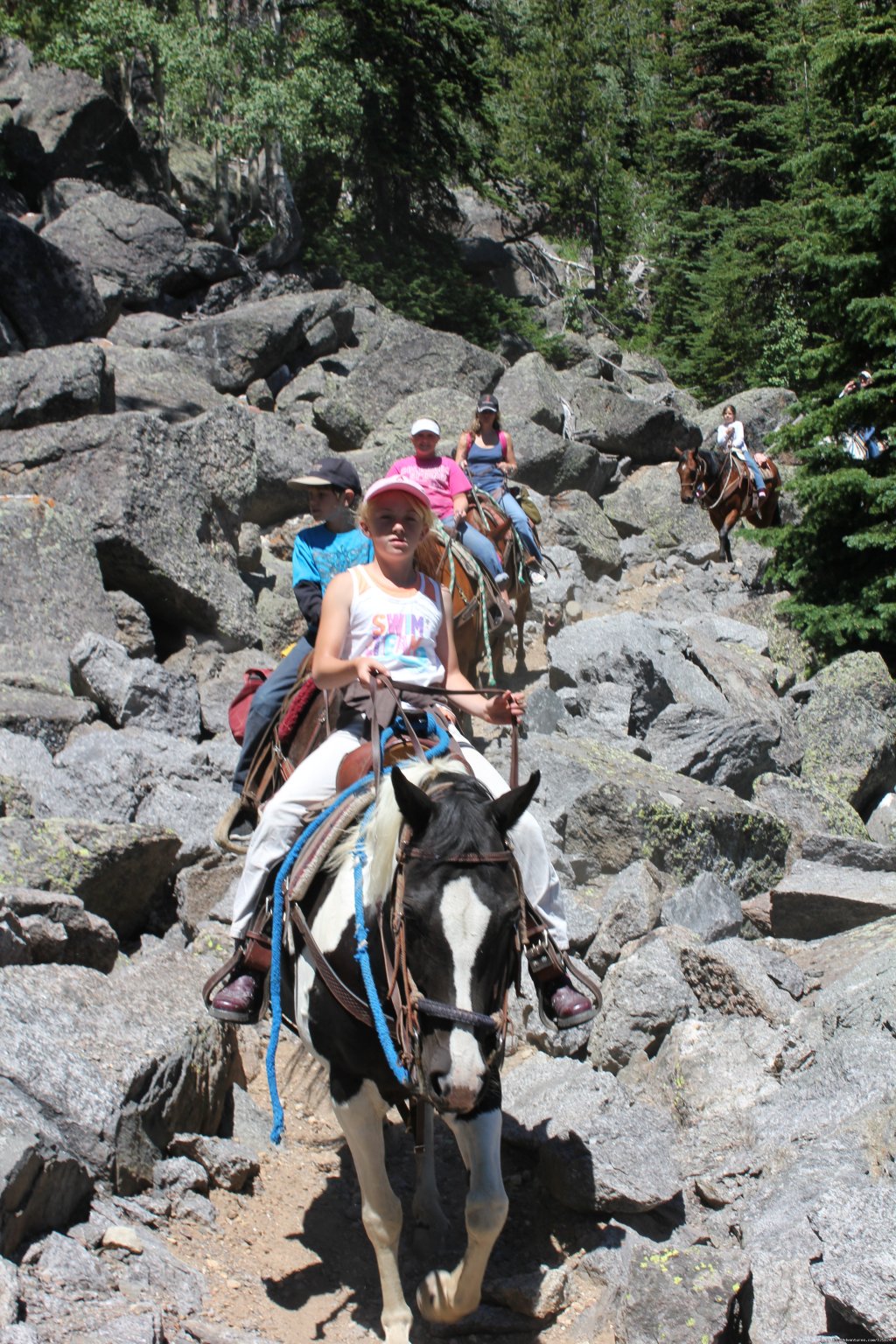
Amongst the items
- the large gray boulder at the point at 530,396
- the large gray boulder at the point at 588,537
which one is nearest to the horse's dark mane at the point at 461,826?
the large gray boulder at the point at 588,537

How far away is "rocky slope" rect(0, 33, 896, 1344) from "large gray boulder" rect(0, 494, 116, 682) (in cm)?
3

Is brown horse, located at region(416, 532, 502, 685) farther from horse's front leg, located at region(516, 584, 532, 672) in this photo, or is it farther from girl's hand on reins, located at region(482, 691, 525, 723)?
girl's hand on reins, located at region(482, 691, 525, 723)

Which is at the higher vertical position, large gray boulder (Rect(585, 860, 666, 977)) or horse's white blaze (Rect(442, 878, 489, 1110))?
horse's white blaze (Rect(442, 878, 489, 1110))

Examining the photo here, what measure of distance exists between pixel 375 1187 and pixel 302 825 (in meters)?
1.34

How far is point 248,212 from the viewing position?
31.8 metres

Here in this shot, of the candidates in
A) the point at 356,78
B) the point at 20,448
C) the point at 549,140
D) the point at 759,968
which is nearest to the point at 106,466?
the point at 20,448

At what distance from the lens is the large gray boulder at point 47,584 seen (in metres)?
9.91

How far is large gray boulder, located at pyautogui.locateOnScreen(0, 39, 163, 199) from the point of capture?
29.0 meters

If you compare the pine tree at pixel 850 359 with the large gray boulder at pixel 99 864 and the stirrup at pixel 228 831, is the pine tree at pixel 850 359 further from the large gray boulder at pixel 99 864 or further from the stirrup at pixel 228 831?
the large gray boulder at pixel 99 864

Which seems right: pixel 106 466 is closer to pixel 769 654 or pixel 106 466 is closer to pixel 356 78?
pixel 769 654

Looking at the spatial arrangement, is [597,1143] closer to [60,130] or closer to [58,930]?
[58,930]

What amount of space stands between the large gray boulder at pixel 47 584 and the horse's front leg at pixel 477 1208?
6765 millimetres

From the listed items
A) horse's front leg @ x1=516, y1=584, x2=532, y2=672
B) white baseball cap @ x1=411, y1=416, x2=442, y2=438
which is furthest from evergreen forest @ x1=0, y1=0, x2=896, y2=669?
white baseball cap @ x1=411, y1=416, x2=442, y2=438

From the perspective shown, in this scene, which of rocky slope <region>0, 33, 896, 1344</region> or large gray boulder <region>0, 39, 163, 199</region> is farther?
large gray boulder <region>0, 39, 163, 199</region>
